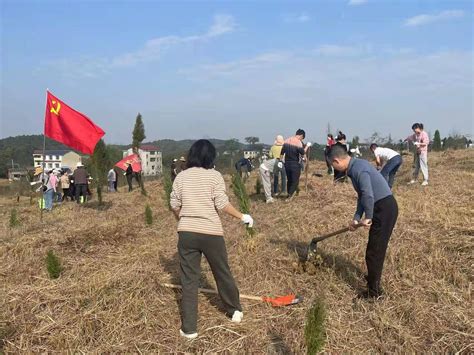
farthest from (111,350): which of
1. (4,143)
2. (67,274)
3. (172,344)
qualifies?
(4,143)

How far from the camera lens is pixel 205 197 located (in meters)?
3.44

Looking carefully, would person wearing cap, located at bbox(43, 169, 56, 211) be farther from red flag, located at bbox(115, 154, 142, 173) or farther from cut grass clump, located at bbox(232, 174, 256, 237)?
cut grass clump, located at bbox(232, 174, 256, 237)

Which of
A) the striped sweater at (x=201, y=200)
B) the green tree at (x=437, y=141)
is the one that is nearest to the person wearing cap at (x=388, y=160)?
the striped sweater at (x=201, y=200)

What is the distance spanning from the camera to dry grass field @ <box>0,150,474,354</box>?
11.2 ft

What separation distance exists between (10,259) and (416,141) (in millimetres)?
8395

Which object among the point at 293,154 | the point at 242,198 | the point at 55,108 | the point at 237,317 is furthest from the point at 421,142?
the point at 55,108

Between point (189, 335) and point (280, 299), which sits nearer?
point (189, 335)

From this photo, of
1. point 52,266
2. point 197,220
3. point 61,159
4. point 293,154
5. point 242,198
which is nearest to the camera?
point 197,220

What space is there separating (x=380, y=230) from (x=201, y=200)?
1.78 m

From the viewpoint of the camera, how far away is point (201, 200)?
→ 3.43 m

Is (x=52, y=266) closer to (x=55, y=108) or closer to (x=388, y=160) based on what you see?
(x=55, y=108)

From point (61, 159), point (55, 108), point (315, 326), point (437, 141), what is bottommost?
point (315, 326)

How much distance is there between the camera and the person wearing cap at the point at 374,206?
12.6ft

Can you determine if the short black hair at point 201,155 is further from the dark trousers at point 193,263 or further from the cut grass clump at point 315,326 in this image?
the cut grass clump at point 315,326
